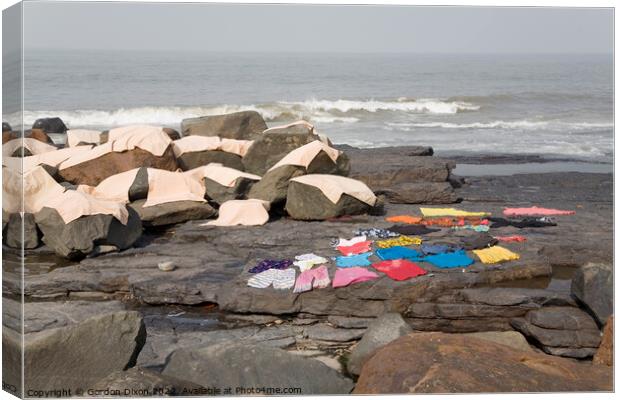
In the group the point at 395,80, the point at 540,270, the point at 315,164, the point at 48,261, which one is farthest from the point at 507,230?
the point at 48,261

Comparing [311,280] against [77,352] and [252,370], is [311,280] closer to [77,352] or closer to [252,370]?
[252,370]

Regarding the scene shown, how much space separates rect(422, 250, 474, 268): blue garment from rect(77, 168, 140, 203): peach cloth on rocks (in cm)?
487

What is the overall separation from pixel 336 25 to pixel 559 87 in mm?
3692

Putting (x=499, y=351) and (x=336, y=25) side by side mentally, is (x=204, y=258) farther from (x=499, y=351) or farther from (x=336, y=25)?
(x=499, y=351)

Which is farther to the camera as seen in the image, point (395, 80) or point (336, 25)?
point (395, 80)

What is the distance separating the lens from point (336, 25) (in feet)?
25.2

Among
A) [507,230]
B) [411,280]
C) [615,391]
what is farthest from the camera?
[507,230]

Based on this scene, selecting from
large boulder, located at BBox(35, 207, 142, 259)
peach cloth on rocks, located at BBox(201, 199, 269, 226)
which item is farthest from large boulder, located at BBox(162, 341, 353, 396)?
peach cloth on rocks, located at BBox(201, 199, 269, 226)

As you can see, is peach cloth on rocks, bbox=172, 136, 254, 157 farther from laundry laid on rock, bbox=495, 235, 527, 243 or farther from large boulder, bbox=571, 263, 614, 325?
large boulder, bbox=571, 263, 614, 325

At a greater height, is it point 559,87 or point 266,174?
point 559,87

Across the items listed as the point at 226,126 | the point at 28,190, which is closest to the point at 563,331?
the point at 28,190

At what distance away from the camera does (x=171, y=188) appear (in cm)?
1227

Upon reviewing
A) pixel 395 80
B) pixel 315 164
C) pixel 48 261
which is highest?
pixel 395 80

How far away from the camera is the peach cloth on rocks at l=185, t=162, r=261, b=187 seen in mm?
12641
